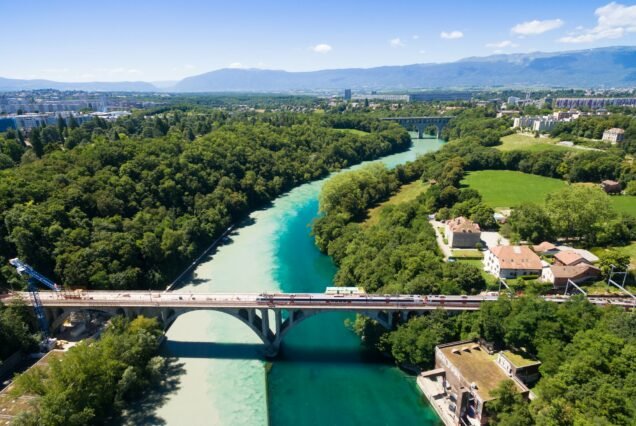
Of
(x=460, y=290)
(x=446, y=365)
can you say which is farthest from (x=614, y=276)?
(x=446, y=365)

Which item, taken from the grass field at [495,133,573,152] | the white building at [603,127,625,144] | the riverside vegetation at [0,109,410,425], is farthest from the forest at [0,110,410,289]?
the white building at [603,127,625,144]

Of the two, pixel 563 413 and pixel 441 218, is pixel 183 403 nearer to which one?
pixel 563 413

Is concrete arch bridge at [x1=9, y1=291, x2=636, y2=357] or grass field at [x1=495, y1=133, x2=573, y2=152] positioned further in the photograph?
grass field at [x1=495, y1=133, x2=573, y2=152]

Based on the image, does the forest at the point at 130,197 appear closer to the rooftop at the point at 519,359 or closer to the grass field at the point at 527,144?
the rooftop at the point at 519,359

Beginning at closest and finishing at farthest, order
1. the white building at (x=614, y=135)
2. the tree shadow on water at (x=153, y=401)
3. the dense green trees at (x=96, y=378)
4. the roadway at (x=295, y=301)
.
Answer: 1. the dense green trees at (x=96, y=378)
2. the tree shadow on water at (x=153, y=401)
3. the roadway at (x=295, y=301)
4. the white building at (x=614, y=135)

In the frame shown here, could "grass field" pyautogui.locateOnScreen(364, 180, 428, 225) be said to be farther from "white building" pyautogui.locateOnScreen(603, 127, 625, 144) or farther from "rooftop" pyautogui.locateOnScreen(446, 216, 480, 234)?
"white building" pyautogui.locateOnScreen(603, 127, 625, 144)

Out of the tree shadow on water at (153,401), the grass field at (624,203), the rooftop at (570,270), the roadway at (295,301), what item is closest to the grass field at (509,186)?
the grass field at (624,203)

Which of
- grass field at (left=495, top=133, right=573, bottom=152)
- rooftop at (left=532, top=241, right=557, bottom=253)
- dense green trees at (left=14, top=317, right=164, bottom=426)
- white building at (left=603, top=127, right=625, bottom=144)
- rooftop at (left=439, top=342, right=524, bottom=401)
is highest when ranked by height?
white building at (left=603, top=127, right=625, bottom=144)

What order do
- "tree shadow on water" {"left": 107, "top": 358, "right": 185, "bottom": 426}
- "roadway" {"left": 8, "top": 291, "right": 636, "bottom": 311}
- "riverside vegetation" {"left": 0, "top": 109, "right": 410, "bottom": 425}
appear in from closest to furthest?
"riverside vegetation" {"left": 0, "top": 109, "right": 410, "bottom": 425} → "tree shadow on water" {"left": 107, "top": 358, "right": 185, "bottom": 426} → "roadway" {"left": 8, "top": 291, "right": 636, "bottom": 311}
